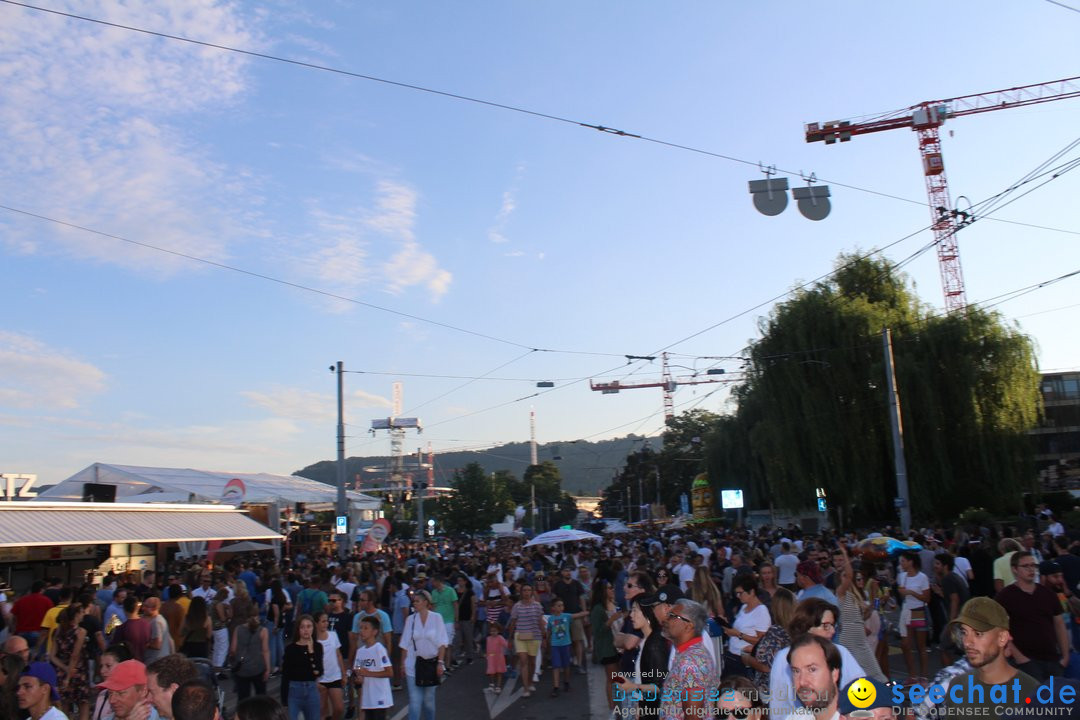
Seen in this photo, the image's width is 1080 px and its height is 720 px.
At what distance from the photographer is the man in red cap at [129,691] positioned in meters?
4.65

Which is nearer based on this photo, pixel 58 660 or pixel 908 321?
pixel 58 660

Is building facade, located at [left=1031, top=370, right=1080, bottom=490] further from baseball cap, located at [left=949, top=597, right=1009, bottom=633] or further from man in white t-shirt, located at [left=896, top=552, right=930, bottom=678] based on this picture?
baseball cap, located at [left=949, top=597, right=1009, bottom=633]

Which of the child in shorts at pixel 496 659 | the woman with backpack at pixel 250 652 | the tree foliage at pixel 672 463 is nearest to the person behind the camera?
the woman with backpack at pixel 250 652

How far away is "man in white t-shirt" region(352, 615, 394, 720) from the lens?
26.2ft

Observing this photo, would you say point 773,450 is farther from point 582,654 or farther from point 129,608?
point 129,608

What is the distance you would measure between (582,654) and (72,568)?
16.2 metres

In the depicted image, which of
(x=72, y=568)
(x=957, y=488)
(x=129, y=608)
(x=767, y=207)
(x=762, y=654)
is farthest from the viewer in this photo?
(x=957, y=488)

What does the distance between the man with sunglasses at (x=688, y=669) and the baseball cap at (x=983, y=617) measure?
1.58 metres

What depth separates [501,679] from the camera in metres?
12.9

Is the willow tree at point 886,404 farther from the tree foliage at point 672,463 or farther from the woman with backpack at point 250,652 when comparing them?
the tree foliage at point 672,463

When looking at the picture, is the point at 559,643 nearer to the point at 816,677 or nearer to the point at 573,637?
the point at 573,637

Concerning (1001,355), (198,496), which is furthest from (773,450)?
(198,496)

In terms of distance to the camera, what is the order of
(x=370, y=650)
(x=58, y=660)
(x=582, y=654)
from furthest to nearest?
1. (x=582, y=654)
2. (x=58, y=660)
3. (x=370, y=650)

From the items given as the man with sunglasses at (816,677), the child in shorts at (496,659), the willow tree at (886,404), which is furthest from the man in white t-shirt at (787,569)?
the willow tree at (886,404)
